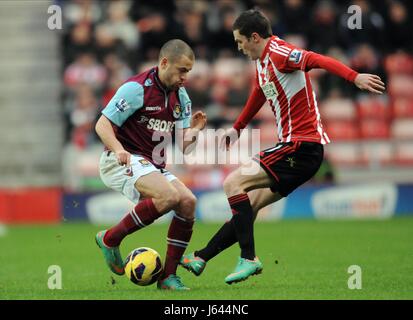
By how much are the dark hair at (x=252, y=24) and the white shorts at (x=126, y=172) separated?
1341 mm

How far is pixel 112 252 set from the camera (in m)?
7.67

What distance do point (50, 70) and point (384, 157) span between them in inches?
253

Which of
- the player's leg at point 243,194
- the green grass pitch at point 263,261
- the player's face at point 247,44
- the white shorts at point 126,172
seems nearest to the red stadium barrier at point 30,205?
the green grass pitch at point 263,261

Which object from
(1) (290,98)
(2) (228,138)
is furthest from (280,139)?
(2) (228,138)

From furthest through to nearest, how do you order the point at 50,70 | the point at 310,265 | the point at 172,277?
the point at 50,70 → the point at 310,265 → the point at 172,277

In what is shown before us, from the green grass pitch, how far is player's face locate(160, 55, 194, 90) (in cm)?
170

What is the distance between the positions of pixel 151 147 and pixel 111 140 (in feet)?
1.92

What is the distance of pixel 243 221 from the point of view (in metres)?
7.55

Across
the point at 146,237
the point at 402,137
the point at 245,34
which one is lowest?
the point at 146,237

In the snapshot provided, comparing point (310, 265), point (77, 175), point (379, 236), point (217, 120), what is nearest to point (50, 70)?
point (77, 175)

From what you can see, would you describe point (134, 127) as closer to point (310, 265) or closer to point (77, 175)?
point (310, 265)

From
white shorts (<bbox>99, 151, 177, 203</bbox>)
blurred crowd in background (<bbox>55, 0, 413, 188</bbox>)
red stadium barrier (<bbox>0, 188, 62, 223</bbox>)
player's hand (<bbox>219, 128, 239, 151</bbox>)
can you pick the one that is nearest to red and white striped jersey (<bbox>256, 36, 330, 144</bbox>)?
player's hand (<bbox>219, 128, 239, 151</bbox>)

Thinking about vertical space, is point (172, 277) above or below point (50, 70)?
below

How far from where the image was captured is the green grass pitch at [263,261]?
7.20 meters
